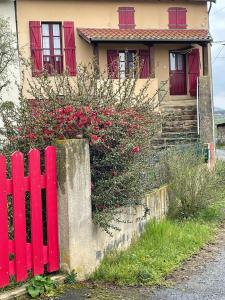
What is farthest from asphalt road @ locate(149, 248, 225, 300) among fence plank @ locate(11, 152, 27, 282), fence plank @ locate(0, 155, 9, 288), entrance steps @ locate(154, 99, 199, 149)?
entrance steps @ locate(154, 99, 199, 149)

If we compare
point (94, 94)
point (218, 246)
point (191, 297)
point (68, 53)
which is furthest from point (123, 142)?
point (68, 53)

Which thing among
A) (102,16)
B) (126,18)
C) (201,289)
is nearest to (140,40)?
(126,18)

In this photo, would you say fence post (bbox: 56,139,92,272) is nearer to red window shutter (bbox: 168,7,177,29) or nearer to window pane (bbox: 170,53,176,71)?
red window shutter (bbox: 168,7,177,29)

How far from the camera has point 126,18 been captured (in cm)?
2230

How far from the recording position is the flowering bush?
5738mm

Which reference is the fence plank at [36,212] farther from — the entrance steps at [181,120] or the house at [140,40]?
the house at [140,40]

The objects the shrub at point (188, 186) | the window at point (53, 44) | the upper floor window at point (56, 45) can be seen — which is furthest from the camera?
the window at point (53, 44)

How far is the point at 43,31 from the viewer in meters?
21.3

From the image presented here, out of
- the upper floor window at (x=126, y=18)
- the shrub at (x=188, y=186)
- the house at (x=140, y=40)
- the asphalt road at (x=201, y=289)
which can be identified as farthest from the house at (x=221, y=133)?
the asphalt road at (x=201, y=289)

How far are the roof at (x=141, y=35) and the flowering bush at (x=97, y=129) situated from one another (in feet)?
48.3

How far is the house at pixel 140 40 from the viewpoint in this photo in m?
20.8

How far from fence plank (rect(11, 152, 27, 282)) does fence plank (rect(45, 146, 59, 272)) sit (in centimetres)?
38

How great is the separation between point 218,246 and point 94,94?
3.07 m

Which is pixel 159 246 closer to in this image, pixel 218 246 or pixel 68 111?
pixel 218 246
